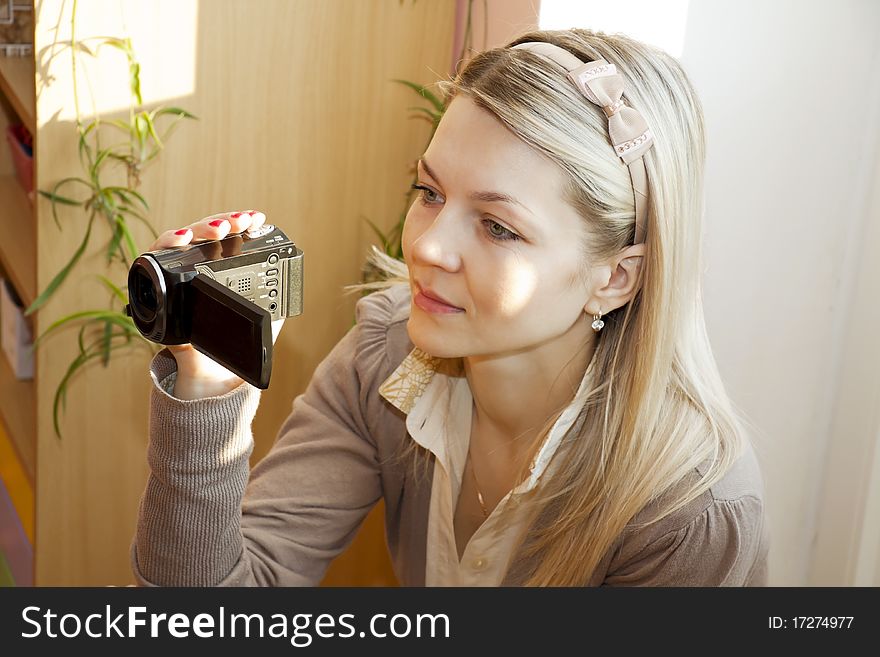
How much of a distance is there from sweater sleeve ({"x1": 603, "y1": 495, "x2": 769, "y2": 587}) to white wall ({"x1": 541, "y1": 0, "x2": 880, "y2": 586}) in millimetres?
557

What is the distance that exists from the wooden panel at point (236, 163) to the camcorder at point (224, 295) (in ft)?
2.14

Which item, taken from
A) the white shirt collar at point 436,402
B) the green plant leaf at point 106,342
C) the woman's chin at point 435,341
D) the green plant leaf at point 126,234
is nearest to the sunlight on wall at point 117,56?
the green plant leaf at point 126,234

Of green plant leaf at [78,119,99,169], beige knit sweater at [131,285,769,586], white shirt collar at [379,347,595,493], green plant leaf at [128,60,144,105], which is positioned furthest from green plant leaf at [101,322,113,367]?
white shirt collar at [379,347,595,493]

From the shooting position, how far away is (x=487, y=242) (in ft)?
3.65

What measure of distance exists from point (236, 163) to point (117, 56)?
244mm

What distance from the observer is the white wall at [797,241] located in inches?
62.0

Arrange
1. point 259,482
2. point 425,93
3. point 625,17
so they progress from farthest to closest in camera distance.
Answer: point 425,93
point 625,17
point 259,482

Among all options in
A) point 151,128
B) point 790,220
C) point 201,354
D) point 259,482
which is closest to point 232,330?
point 201,354

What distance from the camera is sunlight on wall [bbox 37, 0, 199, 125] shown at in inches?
60.5

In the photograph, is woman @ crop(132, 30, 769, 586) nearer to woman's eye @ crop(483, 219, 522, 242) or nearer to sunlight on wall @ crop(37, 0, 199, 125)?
woman's eye @ crop(483, 219, 522, 242)

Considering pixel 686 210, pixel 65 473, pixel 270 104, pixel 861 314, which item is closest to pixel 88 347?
pixel 65 473

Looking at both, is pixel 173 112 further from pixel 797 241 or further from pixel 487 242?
pixel 797 241

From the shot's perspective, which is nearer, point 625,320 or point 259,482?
point 625,320

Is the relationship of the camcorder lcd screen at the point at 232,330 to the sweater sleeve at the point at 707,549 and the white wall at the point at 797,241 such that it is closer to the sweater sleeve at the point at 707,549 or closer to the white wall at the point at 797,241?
the sweater sleeve at the point at 707,549
